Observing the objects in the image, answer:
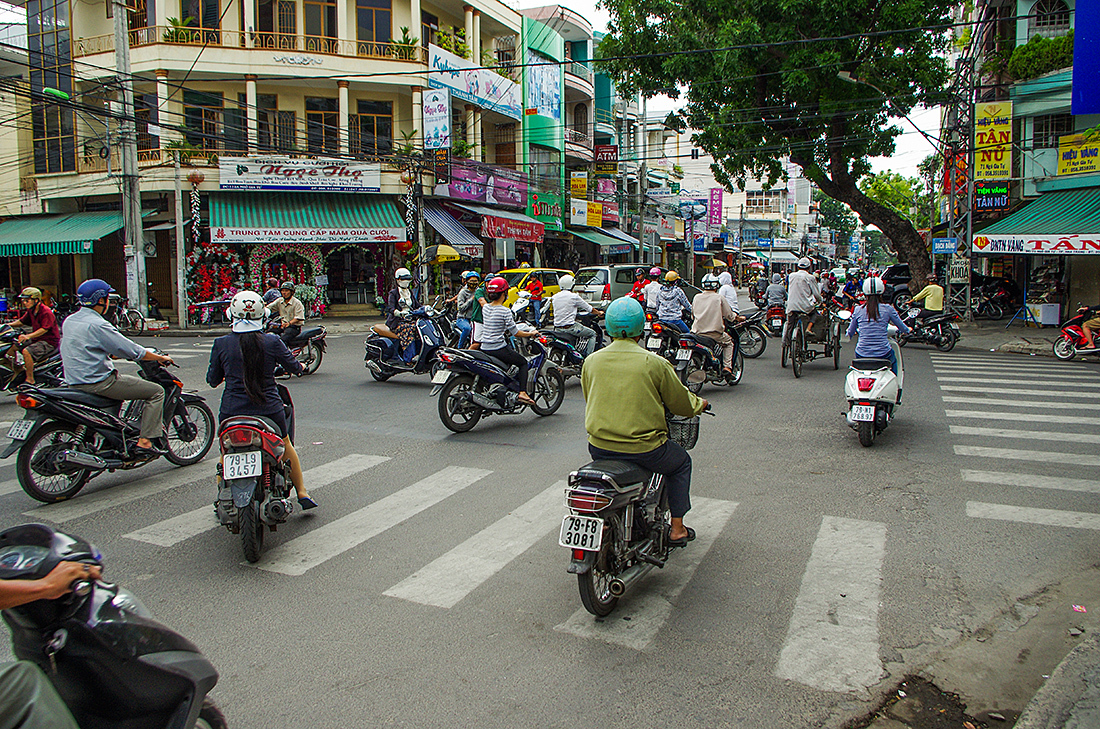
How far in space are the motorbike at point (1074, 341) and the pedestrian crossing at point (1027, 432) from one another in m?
1.07

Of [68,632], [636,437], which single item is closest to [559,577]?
[636,437]

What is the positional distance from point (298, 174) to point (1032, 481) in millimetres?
22800

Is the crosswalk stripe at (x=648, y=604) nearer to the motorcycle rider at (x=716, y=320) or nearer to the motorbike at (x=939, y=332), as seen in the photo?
the motorcycle rider at (x=716, y=320)

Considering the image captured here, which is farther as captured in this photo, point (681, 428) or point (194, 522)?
point (194, 522)

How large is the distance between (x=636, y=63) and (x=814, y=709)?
75.2 feet

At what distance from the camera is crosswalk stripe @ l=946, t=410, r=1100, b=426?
881 centimetres

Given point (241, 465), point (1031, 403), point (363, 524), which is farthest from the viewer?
point (1031, 403)

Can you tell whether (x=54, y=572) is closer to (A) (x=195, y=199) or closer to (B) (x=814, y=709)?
(B) (x=814, y=709)

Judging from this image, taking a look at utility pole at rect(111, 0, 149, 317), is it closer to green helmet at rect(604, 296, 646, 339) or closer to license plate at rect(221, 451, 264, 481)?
license plate at rect(221, 451, 264, 481)

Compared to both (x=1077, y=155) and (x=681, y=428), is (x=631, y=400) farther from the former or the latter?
(x=1077, y=155)

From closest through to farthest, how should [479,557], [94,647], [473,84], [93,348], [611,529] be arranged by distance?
[94,647], [611,529], [479,557], [93,348], [473,84]

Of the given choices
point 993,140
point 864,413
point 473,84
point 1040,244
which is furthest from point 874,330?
point 473,84

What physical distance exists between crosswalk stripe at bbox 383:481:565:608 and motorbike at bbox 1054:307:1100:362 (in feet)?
41.8

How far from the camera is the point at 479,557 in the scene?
5.03 m
